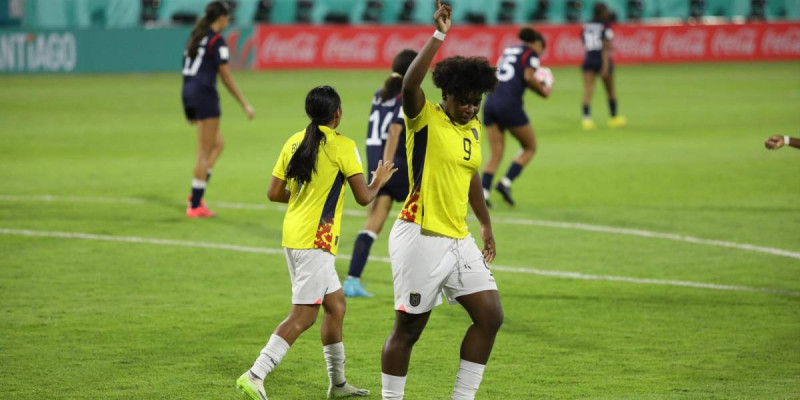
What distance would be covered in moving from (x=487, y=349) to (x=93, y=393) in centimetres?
247

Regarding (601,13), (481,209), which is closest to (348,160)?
(481,209)

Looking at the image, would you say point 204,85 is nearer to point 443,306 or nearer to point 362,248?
point 362,248

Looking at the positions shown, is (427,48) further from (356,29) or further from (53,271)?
(356,29)

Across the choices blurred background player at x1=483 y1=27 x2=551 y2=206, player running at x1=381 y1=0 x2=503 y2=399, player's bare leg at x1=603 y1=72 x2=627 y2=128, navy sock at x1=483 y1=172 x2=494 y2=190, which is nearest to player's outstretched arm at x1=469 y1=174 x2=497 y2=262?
player running at x1=381 y1=0 x2=503 y2=399

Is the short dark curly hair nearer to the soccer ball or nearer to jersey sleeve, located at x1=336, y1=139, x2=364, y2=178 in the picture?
jersey sleeve, located at x1=336, y1=139, x2=364, y2=178

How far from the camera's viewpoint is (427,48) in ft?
17.8

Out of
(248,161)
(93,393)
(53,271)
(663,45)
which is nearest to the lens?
(93,393)

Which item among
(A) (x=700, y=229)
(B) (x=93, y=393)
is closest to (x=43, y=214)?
(B) (x=93, y=393)

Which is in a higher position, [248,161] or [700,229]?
[700,229]

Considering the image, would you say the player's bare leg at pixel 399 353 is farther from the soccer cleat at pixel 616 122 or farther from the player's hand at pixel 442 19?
the soccer cleat at pixel 616 122

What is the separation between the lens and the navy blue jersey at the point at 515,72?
544 inches

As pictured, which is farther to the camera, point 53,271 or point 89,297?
point 53,271

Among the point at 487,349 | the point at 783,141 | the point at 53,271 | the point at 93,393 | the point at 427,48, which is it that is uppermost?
the point at 427,48

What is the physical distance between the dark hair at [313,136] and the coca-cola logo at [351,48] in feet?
100
